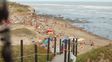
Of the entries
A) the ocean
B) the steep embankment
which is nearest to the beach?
the ocean

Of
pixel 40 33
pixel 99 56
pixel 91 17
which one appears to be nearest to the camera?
pixel 99 56

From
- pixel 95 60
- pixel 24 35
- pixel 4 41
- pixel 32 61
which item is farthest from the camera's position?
pixel 24 35

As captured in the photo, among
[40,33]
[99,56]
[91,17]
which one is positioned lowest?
[91,17]

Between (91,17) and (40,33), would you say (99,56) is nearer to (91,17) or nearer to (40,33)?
(40,33)

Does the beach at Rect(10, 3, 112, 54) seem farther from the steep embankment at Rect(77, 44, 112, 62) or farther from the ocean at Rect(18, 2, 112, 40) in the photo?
the steep embankment at Rect(77, 44, 112, 62)

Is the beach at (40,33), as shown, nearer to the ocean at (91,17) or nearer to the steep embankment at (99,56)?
the ocean at (91,17)

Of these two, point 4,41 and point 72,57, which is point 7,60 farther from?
point 72,57

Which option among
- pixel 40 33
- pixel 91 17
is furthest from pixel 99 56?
pixel 91 17

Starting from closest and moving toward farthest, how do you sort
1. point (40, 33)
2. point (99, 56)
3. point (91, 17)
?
point (99, 56) → point (40, 33) → point (91, 17)

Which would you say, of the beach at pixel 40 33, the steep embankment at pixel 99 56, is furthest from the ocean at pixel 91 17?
the steep embankment at pixel 99 56

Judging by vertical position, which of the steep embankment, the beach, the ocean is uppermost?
the steep embankment

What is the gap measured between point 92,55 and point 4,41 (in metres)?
15.7

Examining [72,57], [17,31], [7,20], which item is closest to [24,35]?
[17,31]

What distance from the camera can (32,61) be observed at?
14898 mm
